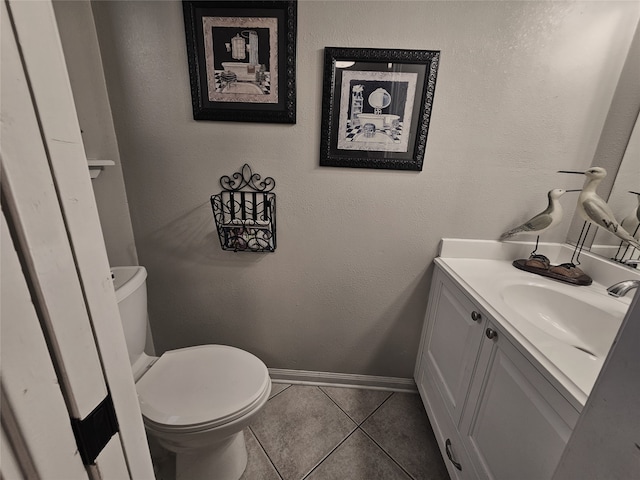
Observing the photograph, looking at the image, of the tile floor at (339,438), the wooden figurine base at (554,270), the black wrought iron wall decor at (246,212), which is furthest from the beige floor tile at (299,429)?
the wooden figurine base at (554,270)

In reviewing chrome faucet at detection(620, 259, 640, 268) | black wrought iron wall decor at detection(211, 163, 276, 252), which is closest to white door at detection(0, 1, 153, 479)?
black wrought iron wall decor at detection(211, 163, 276, 252)

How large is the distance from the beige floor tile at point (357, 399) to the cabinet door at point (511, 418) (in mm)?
545

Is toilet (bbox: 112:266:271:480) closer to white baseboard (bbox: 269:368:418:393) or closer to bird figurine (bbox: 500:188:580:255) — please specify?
white baseboard (bbox: 269:368:418:393)

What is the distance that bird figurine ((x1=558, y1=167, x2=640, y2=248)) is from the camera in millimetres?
970

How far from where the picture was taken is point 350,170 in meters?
1.19

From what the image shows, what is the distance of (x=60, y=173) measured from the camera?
0.97 feet

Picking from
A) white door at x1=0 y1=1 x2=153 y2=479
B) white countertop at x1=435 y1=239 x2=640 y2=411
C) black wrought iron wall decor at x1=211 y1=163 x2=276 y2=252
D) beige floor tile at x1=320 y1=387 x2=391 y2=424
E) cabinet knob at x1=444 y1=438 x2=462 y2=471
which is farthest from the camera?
beige floor tile at x1=320 y1=387 x2=391 y2=424

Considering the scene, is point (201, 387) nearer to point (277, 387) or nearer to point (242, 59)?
point (277, 387)

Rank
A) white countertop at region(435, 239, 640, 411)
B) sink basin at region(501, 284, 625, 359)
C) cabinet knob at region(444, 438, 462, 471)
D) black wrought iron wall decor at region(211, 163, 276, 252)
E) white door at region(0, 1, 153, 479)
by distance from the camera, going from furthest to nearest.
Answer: black wrought iron wall decor at region(211, 163, 276, 252), cabinet knob at region(444, 438, 462, 471), sink basin at region(501, 284, 625, 359), white countertop at region(435, 239, 640, 411), white door at region(0, 1, 153, 479)

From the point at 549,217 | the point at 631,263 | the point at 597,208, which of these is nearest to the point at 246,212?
the point at 549,217

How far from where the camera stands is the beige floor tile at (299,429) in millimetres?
1159

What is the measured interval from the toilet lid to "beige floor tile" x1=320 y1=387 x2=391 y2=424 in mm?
618

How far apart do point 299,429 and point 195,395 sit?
61cm

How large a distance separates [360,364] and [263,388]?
683 millimetres
